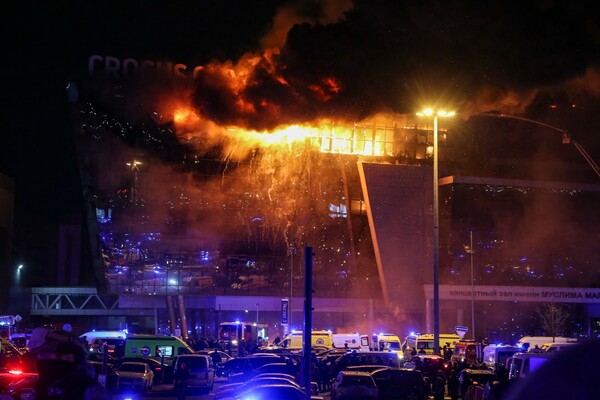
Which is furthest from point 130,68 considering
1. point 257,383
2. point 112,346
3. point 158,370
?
point 257,383

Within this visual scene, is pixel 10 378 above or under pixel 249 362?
above

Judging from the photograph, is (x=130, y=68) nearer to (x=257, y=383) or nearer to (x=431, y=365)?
(x=431, y=365)

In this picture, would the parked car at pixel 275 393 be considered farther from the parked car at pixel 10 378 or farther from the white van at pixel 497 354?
the white van at pixel 497 354

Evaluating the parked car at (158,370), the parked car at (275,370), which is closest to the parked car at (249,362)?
the parked car at (275,370)

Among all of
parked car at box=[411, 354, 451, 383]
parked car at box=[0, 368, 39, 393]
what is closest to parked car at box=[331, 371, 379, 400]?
parked car at box=[411, 354, 451, 383]

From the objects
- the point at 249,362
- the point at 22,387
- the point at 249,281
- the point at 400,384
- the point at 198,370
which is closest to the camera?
the point at 22,387

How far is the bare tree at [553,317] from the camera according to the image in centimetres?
6200

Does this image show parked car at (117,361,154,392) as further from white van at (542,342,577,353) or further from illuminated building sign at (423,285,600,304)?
illuminated building sign at (423,285,600,304)

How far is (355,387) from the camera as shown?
24.0m

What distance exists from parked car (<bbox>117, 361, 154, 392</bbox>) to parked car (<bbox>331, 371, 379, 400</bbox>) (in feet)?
28.5

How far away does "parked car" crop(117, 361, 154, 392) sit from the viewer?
29369 millimetres

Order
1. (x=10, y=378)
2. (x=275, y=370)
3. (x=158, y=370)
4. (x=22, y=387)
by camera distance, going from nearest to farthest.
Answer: (x=22, y=387), (x=10, y=378), (x=275, y=370), (x=158, y=370)

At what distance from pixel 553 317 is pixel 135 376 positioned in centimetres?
4149

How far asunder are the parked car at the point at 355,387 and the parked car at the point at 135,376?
8.69 m
